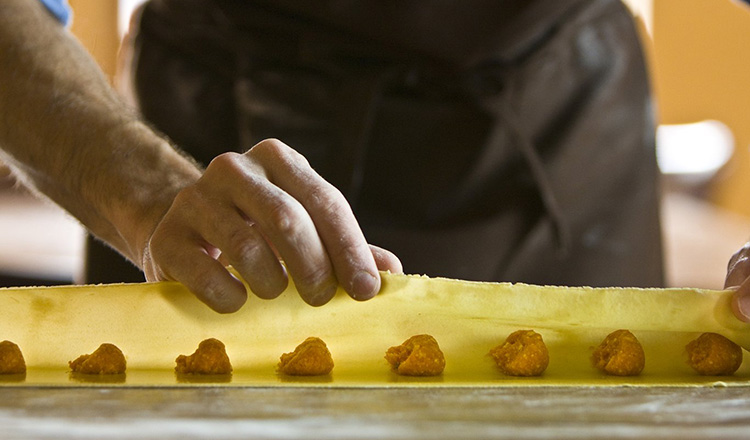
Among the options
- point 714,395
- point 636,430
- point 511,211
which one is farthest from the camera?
point 511,211

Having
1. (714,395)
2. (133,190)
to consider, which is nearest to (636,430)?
(714,395)

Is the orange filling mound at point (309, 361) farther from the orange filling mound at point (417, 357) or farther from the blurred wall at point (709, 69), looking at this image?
the blurred wall at point (709, 69)

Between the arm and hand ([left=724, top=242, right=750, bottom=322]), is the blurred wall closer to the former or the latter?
→ hand ([left=724, top=242, right=750, bottom=322])

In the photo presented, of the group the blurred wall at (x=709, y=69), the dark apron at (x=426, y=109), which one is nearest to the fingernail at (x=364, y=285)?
the dark apron at (x=426, y=109)

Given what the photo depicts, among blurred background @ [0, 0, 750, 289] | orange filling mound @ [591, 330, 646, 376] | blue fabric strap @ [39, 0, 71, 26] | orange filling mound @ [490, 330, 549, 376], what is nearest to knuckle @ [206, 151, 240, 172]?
orange filling mound @ [490, 330, 549, 376]

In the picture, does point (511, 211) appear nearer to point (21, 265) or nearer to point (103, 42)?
point (21, 265)

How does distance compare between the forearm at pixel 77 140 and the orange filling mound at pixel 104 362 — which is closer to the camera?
the orange filling mound at pixel 104 362

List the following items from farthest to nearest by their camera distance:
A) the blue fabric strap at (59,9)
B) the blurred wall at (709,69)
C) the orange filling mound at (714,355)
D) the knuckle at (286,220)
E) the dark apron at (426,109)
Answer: the blurred wall at (709,69) → the dark apron at (426,109) → the blue fabric strap at (59,9) → the orange filling mound at (714,355) → the knuckle at (286,220)
